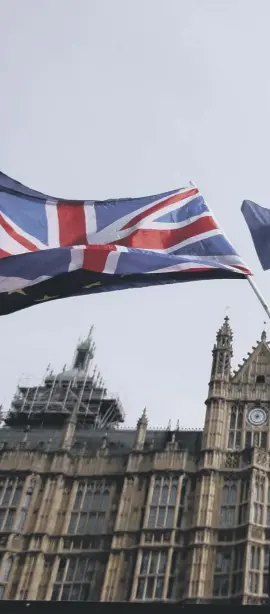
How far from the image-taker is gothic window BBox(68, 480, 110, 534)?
53469 mm

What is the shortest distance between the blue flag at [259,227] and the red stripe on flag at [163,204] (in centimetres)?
257

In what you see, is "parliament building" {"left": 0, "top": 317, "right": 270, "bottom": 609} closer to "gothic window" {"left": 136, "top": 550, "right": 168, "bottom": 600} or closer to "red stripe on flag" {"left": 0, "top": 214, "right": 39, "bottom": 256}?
"gothic window" {"left": 136, "top": 550, "right": 168, "bottom": 600}

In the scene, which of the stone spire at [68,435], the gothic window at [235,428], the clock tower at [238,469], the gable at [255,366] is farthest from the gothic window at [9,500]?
the gable at [255,366]

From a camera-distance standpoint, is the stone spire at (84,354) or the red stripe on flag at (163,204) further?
the stone spire at (84,354)

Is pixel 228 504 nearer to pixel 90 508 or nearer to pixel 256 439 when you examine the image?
pixel 256 439

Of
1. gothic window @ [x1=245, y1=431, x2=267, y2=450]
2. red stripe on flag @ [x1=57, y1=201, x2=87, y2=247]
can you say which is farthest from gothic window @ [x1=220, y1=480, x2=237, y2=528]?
red stripe on flag @ [x1=57, y1=201, x2=87, y2=247]

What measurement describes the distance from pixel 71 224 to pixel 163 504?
3340 cm

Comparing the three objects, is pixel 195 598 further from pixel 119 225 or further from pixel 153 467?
pixel 119 225

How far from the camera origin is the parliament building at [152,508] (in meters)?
48.3

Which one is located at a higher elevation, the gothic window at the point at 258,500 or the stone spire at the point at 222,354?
the stone spire at the point at 222,354

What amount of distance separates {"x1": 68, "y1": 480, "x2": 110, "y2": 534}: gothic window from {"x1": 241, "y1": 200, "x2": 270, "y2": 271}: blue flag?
3633 centimetres

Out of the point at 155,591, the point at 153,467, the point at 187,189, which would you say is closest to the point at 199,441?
the point at 153,467

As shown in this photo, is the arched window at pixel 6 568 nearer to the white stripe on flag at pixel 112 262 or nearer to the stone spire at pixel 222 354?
the stone spire at pixel 222 354

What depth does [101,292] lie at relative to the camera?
73.8ft
